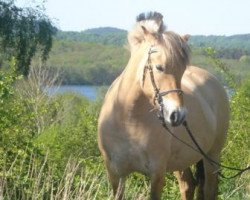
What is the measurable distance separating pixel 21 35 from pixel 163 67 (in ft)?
67.2

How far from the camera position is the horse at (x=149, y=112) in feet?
15.3

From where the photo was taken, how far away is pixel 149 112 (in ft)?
16.9

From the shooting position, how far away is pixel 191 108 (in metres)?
6.19

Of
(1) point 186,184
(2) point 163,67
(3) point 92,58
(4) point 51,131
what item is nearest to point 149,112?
(2) point 163,67

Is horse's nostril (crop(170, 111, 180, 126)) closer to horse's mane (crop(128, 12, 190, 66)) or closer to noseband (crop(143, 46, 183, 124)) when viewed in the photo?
noseband (crop(143, 46, 183, 124))

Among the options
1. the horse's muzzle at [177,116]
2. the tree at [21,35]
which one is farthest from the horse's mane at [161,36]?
the tree at [21,35]

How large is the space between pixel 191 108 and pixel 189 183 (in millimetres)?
1194

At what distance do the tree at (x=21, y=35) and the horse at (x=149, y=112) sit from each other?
18868 mm

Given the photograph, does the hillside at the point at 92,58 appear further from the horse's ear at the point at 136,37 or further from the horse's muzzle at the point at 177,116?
the horse's muzzle at the point at 177,116

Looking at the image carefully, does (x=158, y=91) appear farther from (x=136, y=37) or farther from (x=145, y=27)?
(x=136, y=37)

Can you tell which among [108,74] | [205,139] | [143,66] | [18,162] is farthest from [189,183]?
[108,74]

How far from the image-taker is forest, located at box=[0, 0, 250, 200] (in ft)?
16.9

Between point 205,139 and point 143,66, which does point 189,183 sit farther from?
point 143,66

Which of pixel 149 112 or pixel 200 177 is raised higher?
pixel 149 112
